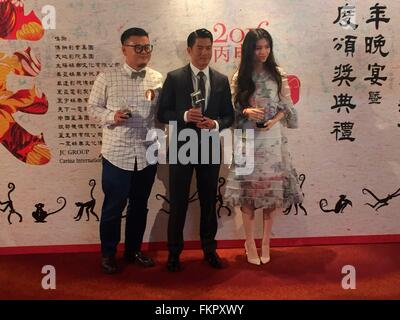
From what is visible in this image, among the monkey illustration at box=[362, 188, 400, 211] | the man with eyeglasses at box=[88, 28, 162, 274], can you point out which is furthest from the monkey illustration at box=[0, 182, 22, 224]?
Answer: the monkey illustration at box=[362, 188, 400, 211]

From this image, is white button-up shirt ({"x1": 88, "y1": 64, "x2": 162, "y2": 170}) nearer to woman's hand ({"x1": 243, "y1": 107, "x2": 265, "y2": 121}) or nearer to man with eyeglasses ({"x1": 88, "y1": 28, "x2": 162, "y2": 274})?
man with eyeglasses ({"x1": 88, "y1": 28, "x2": 162, "y2": 274})

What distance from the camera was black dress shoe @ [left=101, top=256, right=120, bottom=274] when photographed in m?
3.08

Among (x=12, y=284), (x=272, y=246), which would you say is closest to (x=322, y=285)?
(x=272, y=246)

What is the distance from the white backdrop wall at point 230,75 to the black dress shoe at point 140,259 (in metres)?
0.24

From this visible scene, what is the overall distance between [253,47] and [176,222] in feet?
4.21

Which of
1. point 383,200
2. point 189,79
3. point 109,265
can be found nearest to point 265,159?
point 189,79

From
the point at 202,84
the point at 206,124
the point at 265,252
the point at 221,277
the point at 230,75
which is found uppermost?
the point at 230,75

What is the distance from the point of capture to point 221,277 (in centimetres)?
305

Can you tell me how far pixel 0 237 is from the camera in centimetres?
339

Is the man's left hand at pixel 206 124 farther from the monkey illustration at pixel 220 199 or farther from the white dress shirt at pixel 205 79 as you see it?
the monkey illustration at pixel 220 199

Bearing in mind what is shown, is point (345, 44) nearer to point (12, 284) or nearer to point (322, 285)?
point (322, 285)

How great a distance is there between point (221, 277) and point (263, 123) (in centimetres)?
108

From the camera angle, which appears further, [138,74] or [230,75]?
[230,75]

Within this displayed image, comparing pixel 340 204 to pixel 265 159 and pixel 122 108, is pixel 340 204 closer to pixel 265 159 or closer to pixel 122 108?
pixel 265 159
